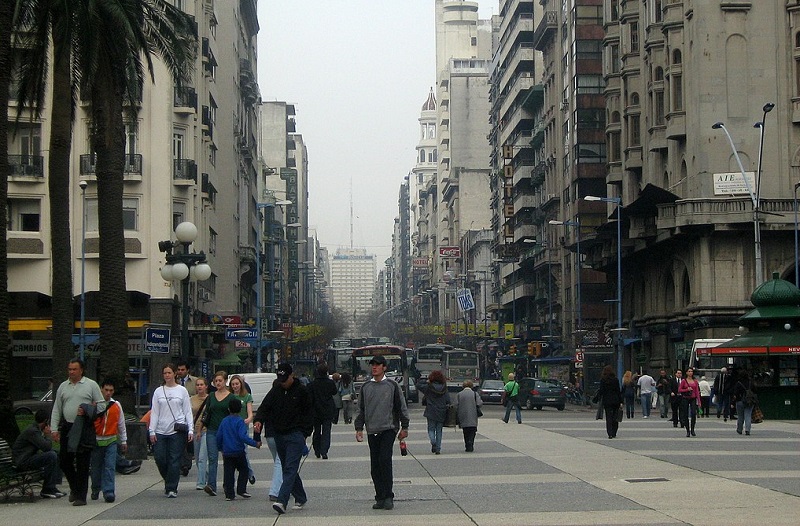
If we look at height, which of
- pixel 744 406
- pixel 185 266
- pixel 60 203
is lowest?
pixel 744 406

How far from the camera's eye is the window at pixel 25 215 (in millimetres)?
54969

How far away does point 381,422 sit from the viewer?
1623cm

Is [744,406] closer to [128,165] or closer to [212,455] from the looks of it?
[212,455]

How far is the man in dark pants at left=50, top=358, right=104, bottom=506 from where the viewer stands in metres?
17.3

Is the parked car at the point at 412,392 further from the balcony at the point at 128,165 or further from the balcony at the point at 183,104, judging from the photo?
the balcony at the point at 128,165

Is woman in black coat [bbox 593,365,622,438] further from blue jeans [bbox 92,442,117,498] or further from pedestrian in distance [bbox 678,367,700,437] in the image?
blue jeans [bbox 92,442,117,498]

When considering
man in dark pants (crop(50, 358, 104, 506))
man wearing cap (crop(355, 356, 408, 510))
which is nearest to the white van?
man in dark pants (crop(50, 358, 104, 506))

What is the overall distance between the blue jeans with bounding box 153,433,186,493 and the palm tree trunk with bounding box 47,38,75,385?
9.90m

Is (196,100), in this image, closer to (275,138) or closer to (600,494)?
(600,494)

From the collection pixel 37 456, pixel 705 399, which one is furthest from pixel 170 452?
pixel 705 399

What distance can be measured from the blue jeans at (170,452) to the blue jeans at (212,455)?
18.7 inches

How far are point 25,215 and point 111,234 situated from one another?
2800 centimetres

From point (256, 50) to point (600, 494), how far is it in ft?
333

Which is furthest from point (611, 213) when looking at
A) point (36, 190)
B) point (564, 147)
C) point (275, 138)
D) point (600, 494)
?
point (275, 138)
